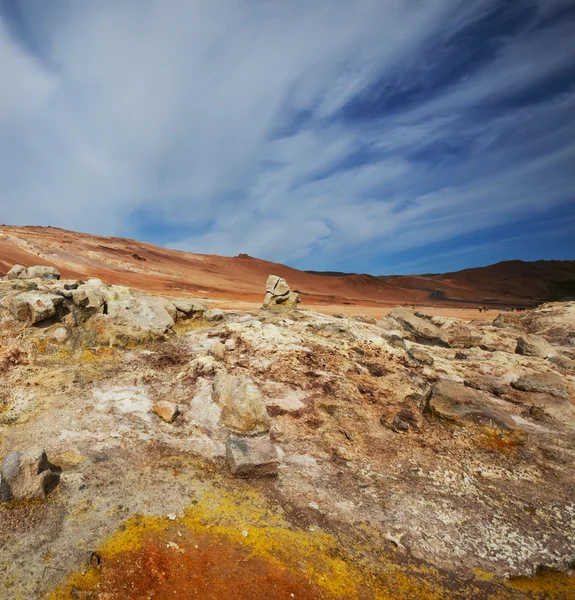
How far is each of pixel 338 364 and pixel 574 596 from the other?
5068 mm

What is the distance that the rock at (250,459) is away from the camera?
4590 millimetres

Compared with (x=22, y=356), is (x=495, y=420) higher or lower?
lower

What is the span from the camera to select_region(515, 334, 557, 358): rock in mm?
10445

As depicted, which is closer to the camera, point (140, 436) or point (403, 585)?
point (403, 585)

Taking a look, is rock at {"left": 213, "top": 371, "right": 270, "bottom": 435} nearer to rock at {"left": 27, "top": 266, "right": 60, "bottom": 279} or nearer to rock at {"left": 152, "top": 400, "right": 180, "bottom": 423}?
rock at {"left": 152, "top": 400, "right": 180, "bottom": 423}

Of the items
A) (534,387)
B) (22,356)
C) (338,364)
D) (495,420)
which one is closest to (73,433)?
(22,356)

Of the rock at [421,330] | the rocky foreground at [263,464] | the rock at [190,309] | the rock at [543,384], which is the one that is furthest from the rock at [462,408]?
the rock at [190,309]

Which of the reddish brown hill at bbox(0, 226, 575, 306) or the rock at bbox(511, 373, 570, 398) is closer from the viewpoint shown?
the rock at bbox(511, 373, 570, 398)

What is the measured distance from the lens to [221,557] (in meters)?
3.35

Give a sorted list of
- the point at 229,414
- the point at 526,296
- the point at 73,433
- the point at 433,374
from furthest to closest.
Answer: the point at 526,296
the point at 433,374
the point at 229,414
the point at 73,433

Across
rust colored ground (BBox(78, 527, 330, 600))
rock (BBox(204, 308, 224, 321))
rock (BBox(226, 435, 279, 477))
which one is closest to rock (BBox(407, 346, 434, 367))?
rock (BBox(226, 435, 279, 477))

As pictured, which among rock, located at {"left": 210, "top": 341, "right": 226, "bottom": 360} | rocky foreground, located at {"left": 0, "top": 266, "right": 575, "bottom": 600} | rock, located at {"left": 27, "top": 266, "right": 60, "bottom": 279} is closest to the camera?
rocky foreground, located at {"left": 0, "top": 266, "right": 575, "bottom": 600}

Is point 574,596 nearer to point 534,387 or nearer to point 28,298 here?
point 534,387

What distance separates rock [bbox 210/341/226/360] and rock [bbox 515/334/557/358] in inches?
336
